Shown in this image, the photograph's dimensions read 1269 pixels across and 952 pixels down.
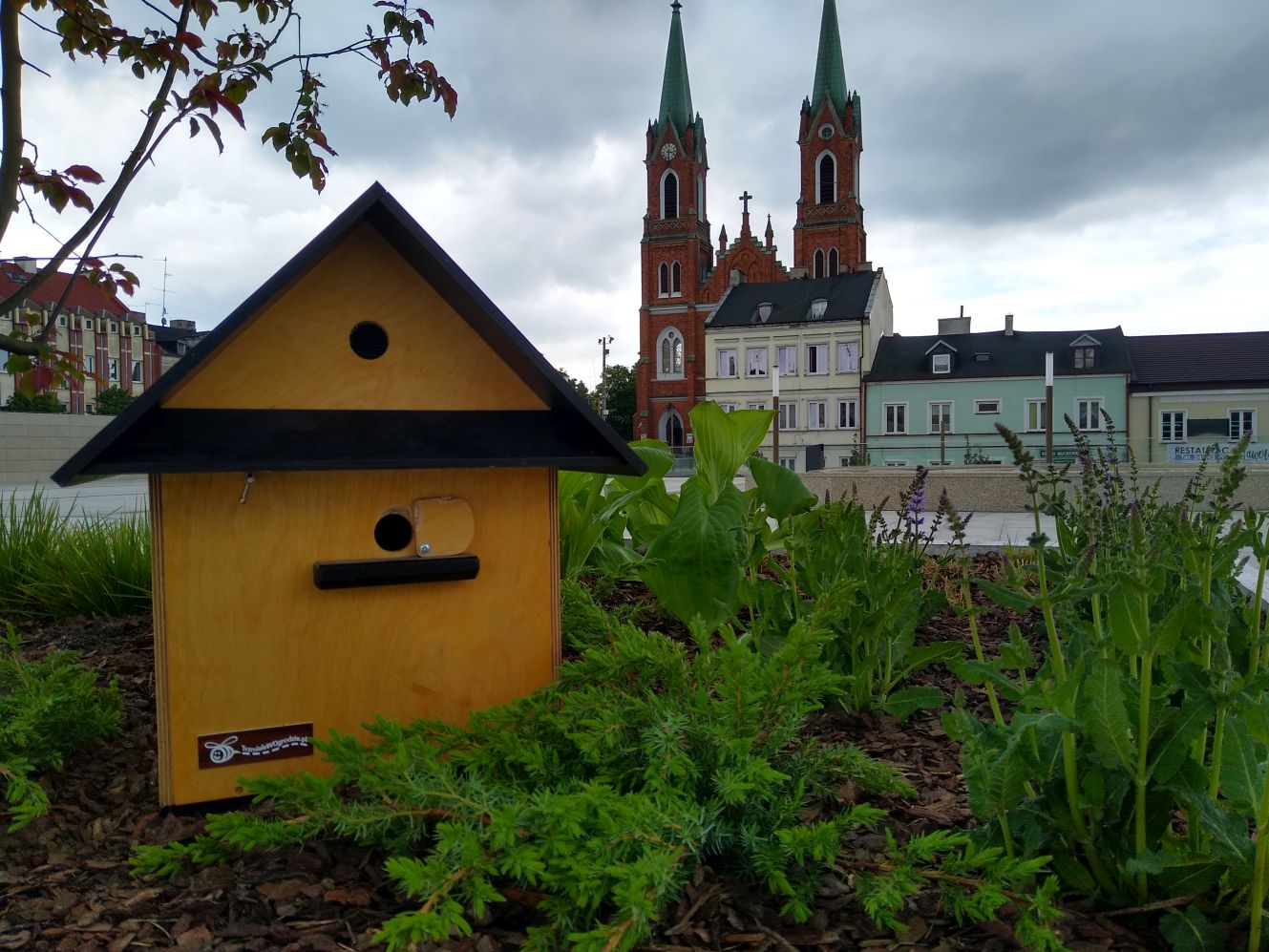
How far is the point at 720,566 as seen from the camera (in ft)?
9.58

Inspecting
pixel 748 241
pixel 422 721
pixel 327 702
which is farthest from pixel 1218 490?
pixel 748 241

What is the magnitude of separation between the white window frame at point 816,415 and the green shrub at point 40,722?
42.5m

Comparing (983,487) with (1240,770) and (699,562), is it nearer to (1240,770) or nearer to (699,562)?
(699,562)

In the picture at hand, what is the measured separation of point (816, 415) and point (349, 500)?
43.0 metres

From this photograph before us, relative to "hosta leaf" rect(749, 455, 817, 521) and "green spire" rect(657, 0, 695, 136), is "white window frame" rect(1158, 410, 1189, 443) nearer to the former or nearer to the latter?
"green spire" rect(657, 0, 695, 136)

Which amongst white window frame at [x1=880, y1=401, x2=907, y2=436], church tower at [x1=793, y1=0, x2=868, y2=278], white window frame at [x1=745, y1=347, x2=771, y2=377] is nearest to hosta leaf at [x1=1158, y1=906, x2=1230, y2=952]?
white window frame at [x1=880, y1=401, x2=907, y2=436]

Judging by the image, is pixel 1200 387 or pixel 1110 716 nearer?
pixel 1110 716

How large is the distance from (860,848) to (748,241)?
2124 inches

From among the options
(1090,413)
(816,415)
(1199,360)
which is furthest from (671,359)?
(1199,360)

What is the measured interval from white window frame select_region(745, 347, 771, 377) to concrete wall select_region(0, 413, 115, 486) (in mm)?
29180

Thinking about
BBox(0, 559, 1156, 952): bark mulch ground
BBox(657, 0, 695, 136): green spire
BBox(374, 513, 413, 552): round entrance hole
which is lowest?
BBox(0, 559, 1156, 952): bark mulch ground

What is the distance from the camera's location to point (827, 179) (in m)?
54.8

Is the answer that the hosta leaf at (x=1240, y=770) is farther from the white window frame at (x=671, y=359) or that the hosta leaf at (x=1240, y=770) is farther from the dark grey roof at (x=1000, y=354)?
the white window frame at (x=671, y=359)

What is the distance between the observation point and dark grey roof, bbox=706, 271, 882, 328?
43250 mm
